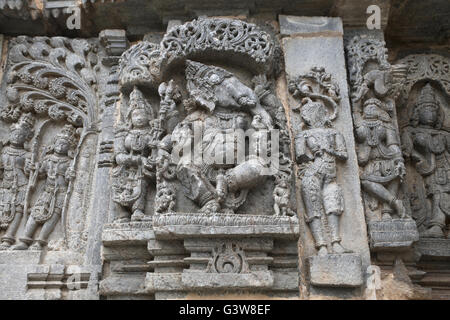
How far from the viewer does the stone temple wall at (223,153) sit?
3.46m

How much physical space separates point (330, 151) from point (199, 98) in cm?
124

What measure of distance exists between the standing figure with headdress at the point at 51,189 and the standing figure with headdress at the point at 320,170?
2.34 m

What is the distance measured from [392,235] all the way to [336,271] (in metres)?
0.68

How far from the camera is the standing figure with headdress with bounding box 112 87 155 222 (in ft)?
12.9

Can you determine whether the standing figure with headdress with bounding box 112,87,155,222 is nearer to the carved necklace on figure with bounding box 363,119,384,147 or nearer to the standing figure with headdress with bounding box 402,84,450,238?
the carved necklace on figure with bounding box 363,119,384,147

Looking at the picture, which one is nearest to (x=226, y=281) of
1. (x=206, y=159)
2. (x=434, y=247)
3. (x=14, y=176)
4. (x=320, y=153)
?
(x=206, y=159)

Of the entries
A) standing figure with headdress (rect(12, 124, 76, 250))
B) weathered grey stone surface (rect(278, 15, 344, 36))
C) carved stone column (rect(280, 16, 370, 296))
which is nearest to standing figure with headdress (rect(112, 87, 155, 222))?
standing figure with headdress (rect(12, 124, 76, 250))

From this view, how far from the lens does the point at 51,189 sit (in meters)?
4.52

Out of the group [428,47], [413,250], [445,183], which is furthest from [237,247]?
[428,47]

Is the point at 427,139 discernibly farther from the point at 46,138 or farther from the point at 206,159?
the point at 46,138

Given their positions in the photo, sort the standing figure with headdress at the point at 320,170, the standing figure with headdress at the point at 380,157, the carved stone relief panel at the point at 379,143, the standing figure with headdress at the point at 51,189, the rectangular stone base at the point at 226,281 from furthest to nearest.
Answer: the standing figure with headdress at the point at 51,189
the standing figure with headdress at the point at 380,157
the carved stone relief panel at the point at 379,143
the standing figure with headdress at the point at 320,170
the rectangular stone base at the point at 226,281

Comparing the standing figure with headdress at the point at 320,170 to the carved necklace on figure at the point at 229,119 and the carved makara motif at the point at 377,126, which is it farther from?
the carved necklace on figure at the point at 229,119

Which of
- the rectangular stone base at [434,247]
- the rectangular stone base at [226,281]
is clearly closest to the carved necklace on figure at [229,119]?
the rectangular stone base at [226,281]

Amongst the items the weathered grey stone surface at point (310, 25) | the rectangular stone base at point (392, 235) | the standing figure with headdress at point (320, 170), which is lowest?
the rectangular stone base at point (392, 235)
